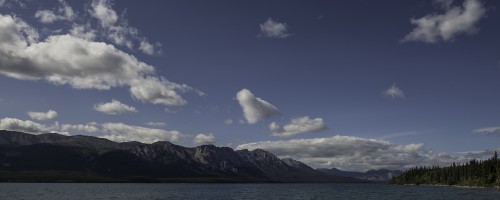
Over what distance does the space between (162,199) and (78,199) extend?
95.6ft

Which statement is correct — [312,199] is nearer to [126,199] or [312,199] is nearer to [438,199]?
[438,199]

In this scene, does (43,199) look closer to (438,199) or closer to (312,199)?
(312,199)

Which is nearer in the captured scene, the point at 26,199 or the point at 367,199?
the point at 26,199

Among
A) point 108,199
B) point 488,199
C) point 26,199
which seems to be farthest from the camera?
point 108,199

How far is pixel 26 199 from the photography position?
514 ft

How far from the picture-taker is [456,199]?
149500mm

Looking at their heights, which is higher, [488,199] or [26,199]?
[488,199]

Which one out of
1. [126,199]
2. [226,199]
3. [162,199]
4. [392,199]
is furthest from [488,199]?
[126,199]

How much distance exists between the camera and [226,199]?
16775 centimetres

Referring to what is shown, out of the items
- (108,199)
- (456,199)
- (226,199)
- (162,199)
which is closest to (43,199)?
(108,199)

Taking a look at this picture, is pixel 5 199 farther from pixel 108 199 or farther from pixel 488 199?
pixel 488 199

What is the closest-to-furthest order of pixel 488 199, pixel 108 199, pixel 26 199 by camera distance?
1. pixel 488 199
2. pixel 26 199
3. pixel 108 199

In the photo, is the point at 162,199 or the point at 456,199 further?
the point at 162,199

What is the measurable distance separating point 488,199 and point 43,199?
146 meters
